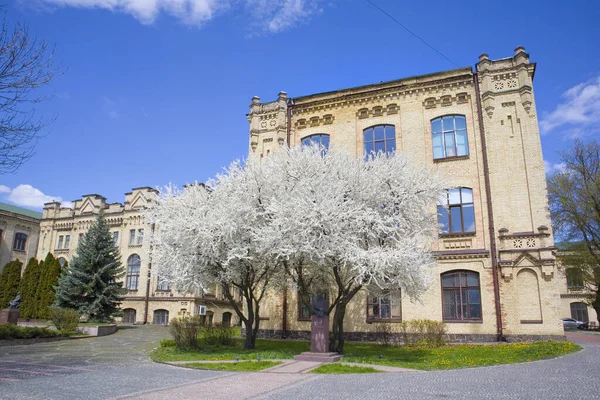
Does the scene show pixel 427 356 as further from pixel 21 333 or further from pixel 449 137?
pixel 21 333

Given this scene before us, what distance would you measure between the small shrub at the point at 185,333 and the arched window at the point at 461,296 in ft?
37.8

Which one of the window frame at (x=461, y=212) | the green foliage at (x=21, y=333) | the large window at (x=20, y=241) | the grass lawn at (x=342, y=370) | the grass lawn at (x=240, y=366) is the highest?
the large window at (x=20, y=241)

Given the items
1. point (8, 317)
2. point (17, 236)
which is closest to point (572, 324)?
point (8, 317)

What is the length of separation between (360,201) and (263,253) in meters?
4.00

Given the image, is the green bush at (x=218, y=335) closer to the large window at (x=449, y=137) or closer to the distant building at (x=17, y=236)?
the large window at (x=449, y=137)

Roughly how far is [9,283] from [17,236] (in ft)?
37.1

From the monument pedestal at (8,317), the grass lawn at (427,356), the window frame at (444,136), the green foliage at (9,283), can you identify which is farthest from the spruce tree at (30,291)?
the window frame at (444,136)

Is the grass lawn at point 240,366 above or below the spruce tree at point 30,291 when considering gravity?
below

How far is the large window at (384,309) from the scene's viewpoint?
21306 millimetres

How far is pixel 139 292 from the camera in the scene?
126ft

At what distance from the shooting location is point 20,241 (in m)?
47.5

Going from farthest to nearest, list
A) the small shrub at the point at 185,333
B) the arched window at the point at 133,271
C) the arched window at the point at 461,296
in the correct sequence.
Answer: the arched window at the point at 133,271
the arched window at the point at 461,296
the small shrub at the point at 185,333

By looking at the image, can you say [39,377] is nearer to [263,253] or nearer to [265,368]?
[265,368]

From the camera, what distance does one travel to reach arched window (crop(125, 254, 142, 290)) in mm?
39188
